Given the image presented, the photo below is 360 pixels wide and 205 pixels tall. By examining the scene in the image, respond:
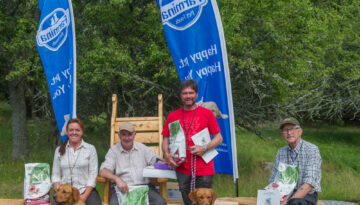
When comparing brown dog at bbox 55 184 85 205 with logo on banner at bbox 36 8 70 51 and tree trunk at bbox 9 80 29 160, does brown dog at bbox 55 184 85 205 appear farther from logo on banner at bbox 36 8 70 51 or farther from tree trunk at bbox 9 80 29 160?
tree trunk at bbox 9 80 29 160

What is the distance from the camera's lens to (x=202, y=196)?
3.79 meters

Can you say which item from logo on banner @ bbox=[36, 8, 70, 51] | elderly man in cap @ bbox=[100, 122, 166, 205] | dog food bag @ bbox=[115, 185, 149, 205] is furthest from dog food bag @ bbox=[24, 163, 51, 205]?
logo on banner @ bbox=[36, 8, 70, 51]

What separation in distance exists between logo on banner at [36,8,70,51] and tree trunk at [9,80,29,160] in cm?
577

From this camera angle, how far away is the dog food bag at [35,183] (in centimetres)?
430

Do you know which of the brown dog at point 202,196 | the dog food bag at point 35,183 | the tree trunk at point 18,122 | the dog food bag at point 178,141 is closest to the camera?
the brown dog at point 202,196

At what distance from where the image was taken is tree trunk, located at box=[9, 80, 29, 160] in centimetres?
1090

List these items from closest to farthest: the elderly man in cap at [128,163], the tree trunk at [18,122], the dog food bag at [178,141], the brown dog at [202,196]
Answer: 1. the brown dog at [202,196]
2. the dog food bag at [178,141]
3. the elderly man in cap at [128,163]
4. the tree trunk at [18,122]

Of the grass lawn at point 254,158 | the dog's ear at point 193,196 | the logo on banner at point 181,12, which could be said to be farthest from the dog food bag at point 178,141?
the grass lawn at point 254,158

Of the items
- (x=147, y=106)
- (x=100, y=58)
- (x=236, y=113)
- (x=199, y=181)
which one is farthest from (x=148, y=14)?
(x=199, y=181)

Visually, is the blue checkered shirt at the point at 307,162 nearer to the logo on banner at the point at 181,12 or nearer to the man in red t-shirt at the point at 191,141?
the man in red t-shirt at the point at 191,141

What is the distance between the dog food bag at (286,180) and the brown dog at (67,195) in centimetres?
192

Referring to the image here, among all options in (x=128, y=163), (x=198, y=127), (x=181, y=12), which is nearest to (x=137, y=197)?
(x=128, y=163)

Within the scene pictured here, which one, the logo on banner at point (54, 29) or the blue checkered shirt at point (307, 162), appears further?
the logo on banner at point (54, 29)

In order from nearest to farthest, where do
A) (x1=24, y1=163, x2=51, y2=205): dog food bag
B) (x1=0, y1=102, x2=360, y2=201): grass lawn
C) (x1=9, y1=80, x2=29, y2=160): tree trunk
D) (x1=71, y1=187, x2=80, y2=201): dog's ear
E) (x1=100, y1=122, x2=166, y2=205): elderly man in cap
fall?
(x1=71, y1=187, x2=80, y2=201): dog's ear < (x1=24, y1=163, x2=51, y2=205): dog food bag < (x1=100, y1=122, x2=166, y2=205): elderly man in cap < (x1=0, y1=102, x2=360, y2=201): grass lawn < (x1=9, y1=80, x2=29, y2=160): tree trunk
